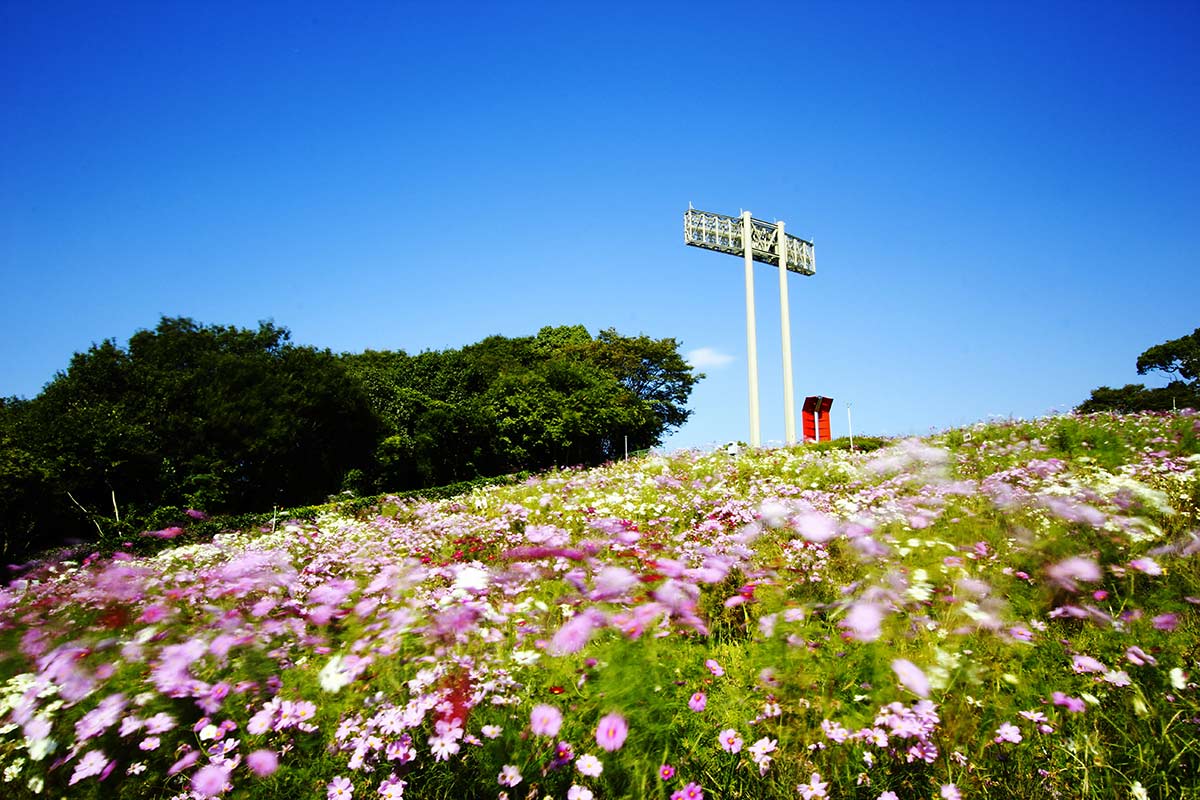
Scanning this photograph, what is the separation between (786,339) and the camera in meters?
25.1

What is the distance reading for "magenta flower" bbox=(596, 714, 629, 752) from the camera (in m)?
2.06

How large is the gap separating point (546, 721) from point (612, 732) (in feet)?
0.74

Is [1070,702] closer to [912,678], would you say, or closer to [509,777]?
[912,678]

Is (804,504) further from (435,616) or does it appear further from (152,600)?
(152,600)

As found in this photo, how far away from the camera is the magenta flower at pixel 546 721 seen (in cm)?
211

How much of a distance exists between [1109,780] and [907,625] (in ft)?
2.82

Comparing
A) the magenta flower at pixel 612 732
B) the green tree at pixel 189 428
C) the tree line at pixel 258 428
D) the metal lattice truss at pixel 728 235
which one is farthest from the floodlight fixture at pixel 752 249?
the magenta flower at pixel 612 732

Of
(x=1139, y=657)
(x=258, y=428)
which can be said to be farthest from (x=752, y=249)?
(x=1139, y=657)

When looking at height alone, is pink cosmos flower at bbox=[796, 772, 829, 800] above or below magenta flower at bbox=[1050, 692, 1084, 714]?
below

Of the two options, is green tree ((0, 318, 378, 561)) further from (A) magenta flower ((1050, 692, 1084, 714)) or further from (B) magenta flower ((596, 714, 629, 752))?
(A) magenta flower ((1050, 692, 1084, 714))

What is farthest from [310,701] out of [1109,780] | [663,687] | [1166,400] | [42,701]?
[1166,400]

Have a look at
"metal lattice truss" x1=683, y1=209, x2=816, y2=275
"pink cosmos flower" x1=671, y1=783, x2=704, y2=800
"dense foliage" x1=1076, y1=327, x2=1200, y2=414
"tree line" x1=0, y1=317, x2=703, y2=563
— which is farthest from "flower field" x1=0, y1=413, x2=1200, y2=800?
"dense foliage" x1=1076, y1=327, x2=1200, y2=414

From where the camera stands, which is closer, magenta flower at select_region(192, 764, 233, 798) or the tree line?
magenta flower at select_region(192, 764, 233, 798)

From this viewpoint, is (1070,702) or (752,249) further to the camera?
(752,249)
